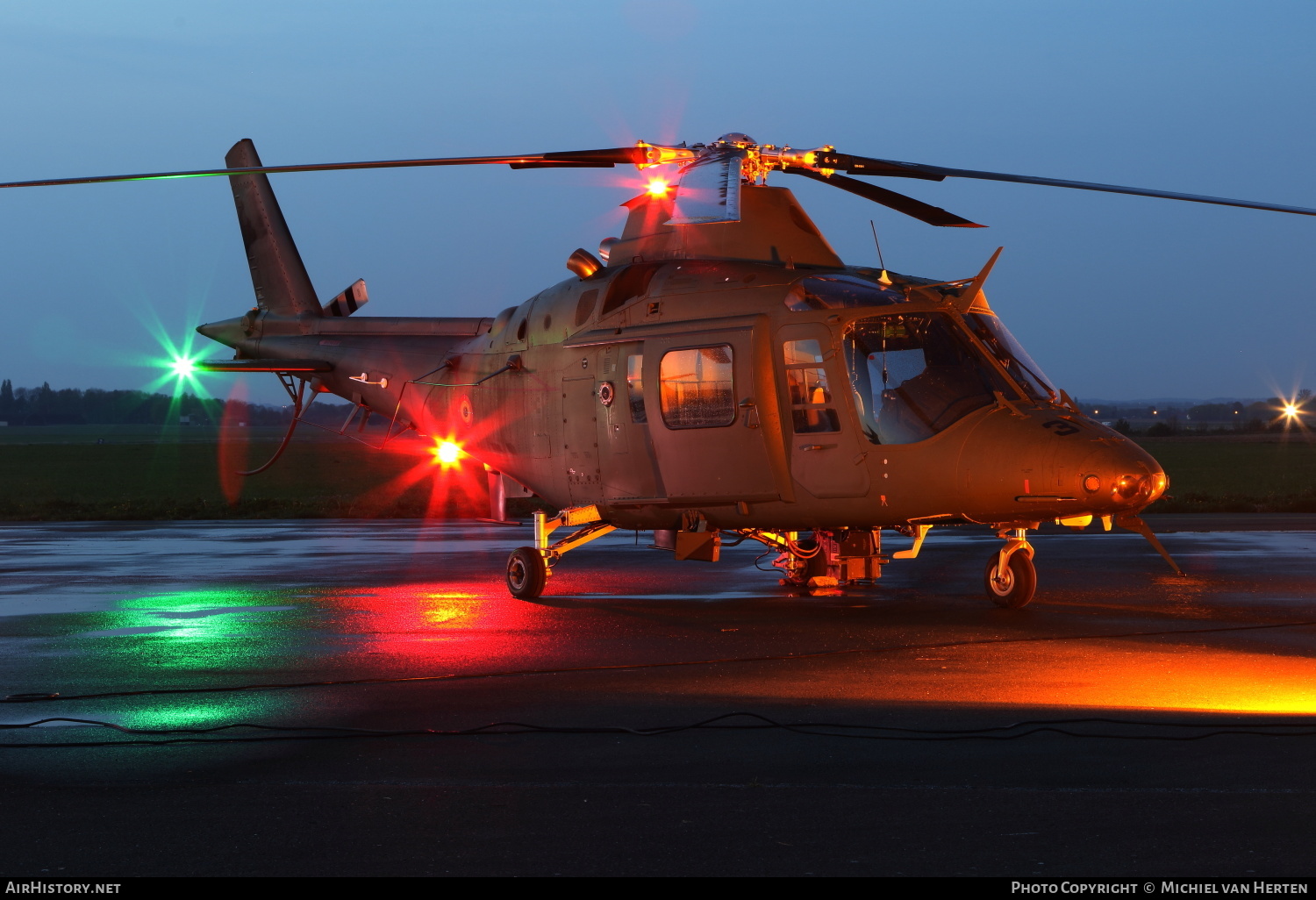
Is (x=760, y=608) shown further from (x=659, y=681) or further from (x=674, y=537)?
(x=659, y=681)

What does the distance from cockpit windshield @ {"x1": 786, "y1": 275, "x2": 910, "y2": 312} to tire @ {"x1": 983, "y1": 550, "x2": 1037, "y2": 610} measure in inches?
115

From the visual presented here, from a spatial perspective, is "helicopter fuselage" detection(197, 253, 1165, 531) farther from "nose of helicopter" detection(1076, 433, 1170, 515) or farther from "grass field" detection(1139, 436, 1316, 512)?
"grass field" detection(1139, 436, 1316, 512)

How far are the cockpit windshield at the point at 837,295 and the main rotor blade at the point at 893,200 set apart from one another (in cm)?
136

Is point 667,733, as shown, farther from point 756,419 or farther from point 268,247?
point 268,247

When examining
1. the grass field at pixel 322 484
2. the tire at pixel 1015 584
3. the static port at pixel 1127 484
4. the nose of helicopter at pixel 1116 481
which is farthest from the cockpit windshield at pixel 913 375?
the grass field at pixel 322 484

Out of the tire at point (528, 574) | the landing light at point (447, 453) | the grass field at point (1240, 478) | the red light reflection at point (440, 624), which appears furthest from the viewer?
the grass field at point (1240, 478)

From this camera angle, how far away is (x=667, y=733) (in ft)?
25.6

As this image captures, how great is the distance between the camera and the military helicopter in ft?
40.5

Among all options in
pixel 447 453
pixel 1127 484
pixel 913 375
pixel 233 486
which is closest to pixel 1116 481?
pixel 1127 484

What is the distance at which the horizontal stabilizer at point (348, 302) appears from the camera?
65.4ft

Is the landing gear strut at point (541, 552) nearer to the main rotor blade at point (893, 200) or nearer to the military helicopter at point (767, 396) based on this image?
the military helicopter at point (767, 396)

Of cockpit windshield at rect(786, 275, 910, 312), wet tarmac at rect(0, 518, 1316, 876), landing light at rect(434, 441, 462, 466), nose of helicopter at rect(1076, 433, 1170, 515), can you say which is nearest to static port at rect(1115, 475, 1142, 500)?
A: nose of helicopter at rect(1076, 433, 1170, 515)

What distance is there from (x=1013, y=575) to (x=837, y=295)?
10.9 ft
